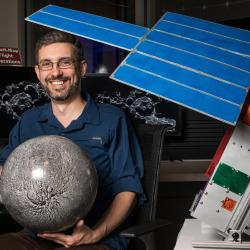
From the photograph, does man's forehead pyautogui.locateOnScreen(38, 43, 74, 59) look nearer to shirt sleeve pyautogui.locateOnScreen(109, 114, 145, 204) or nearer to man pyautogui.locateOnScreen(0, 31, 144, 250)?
man pyautogui.locateOnScreen(0, 31, 144, 250)

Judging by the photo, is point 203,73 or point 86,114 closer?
point 203,73

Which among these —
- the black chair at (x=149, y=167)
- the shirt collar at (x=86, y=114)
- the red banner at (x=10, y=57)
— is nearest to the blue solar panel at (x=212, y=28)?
the shirt collar at (x=86, y=114)

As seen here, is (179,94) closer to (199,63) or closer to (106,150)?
(199,63)

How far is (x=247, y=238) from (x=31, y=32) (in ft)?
10.6

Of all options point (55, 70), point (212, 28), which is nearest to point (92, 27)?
point (212, 28)

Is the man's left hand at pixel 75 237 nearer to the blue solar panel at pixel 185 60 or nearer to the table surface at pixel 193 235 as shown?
the table surface at pixel 193 235

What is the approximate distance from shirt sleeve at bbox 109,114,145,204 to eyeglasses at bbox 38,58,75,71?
10.6 inches

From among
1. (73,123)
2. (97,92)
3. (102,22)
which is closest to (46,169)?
(102,22)

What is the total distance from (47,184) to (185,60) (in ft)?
1.67

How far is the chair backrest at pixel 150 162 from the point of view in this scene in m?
1.75

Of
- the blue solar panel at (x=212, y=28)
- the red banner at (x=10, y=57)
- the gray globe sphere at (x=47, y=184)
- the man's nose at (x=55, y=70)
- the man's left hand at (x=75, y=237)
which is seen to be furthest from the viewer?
the red banner at (x=10, y=57)

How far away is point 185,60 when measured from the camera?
879 millimetres

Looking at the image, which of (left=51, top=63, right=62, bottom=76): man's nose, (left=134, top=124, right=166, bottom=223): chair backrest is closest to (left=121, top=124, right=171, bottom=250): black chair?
(left=134, top=124, right=166, bottom=223): chair backrest

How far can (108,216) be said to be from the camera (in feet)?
5.17
